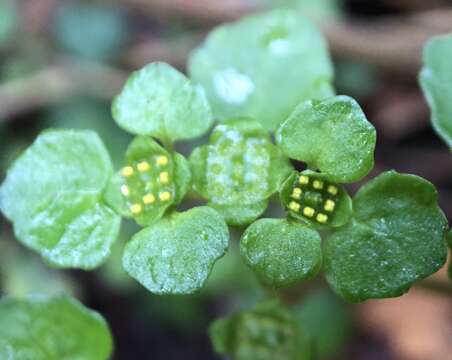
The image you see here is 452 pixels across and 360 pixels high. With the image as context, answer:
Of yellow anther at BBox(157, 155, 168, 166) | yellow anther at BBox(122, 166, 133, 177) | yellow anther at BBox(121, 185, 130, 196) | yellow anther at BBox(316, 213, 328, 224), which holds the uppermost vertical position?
yellow anther at BBox(157, 155, 168, 166)

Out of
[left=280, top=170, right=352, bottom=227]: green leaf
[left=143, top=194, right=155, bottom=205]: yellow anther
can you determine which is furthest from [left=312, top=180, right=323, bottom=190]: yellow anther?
[left=143, top=194, right=155, bottom=205]: yellow anther

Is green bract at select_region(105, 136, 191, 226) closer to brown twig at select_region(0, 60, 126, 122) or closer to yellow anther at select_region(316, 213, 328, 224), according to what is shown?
yellow anther at select_region(316, 213, 328, 224)

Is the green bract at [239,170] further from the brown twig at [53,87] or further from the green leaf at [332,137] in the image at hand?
the brown twig at [53,87]

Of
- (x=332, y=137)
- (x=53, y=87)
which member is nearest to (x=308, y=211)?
(x=332, y=137)

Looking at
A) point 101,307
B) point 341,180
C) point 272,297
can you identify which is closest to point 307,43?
point 341,180

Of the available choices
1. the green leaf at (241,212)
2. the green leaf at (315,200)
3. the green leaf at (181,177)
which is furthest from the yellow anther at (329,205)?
the green leaf at (181,177)

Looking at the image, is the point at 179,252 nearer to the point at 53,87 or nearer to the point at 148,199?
the point at 148,199
